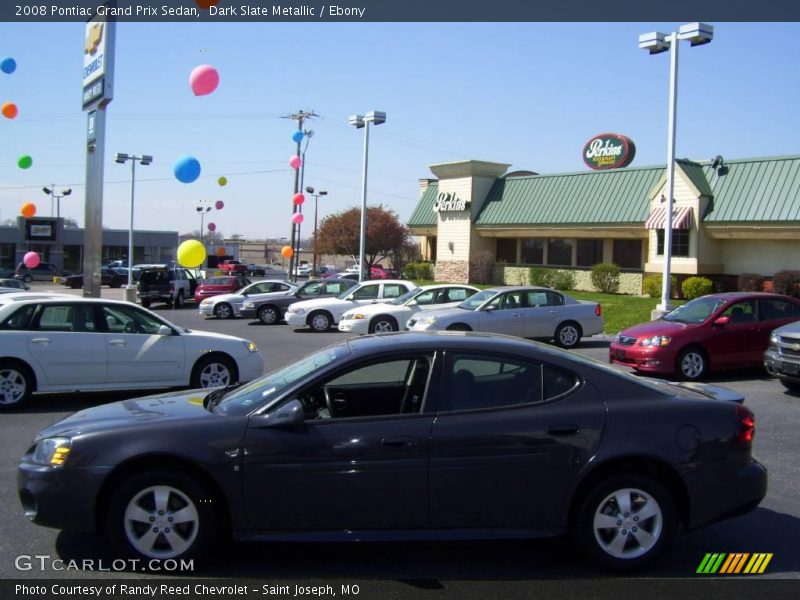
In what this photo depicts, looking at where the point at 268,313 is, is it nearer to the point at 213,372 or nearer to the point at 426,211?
the point at 213,372

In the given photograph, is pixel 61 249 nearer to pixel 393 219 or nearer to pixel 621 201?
pixel 393 219

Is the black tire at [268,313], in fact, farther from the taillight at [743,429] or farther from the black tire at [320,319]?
the taillight at [743,429]

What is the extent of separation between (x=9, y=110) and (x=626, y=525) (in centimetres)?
2246

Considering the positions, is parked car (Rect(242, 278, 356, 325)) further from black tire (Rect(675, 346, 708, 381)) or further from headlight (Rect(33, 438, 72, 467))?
headlight (Rect(33, 438, 72, 467))

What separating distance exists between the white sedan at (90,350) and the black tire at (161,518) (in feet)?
20.1

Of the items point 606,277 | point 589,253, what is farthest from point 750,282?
point 589,253

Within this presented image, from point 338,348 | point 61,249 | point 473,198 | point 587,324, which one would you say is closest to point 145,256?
point 61,249

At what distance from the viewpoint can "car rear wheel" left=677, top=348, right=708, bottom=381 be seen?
13336 mm

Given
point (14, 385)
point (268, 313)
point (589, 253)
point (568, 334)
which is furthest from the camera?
point (589, 253)

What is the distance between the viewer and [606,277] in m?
35.5

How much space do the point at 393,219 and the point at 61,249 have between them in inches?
1191

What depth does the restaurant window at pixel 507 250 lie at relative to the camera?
43.1 metres

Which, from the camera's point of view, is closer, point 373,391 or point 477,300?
point 373,391

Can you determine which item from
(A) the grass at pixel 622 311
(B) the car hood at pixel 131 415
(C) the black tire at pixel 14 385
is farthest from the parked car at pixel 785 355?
(C) the black tire at pixel 14 385
